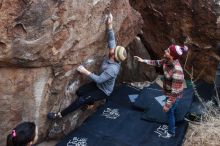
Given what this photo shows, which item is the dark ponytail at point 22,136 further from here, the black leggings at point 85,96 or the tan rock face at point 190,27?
the tan rock face at point 190,27

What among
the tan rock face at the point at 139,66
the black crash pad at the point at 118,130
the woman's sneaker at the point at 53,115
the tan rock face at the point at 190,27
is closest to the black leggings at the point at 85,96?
the woman's sneaker at the point at 53,115

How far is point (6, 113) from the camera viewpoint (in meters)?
5.90

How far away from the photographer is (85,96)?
6430 millimetres

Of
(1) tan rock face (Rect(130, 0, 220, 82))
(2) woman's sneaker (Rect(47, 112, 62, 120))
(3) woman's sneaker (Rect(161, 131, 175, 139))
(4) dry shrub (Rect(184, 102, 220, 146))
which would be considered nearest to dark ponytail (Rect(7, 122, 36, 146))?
(2) woman's sneaker (Rect(47, 112, 62, 120))

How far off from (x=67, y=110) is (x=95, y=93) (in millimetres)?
480

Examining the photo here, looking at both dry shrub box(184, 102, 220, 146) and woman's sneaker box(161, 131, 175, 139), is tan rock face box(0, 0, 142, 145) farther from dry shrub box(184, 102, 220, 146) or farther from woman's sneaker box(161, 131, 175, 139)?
dry shrub box(184, 102, 220, 146)

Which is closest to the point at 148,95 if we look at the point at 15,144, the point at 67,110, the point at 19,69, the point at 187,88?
the point at 187,88


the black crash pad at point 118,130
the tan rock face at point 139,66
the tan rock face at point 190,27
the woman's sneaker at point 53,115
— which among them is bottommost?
the black crash pad at point 118,130

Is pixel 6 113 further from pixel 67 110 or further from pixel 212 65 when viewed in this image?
pixel 212 65

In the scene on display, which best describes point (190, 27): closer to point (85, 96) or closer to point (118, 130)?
point (118, 130)

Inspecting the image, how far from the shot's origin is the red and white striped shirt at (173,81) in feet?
19.6

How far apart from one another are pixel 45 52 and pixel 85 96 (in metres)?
1.03

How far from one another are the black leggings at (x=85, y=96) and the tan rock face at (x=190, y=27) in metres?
2.70

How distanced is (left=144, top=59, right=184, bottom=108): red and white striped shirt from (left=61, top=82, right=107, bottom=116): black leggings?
3.17 feet
